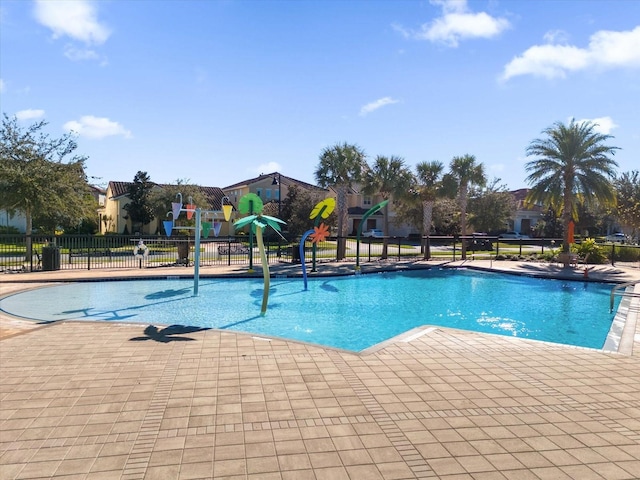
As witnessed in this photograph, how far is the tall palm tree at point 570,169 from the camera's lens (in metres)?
24.2

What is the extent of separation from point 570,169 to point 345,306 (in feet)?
59.3

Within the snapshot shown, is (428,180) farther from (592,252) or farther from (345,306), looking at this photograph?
(345,306)

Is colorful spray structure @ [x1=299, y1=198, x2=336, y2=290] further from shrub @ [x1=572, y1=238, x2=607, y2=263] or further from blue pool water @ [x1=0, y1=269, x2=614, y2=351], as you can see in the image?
shrub @ [x1=572, y1=238, x2=607, y2=263]

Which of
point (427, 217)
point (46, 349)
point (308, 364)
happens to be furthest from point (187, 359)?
point (427, 217)

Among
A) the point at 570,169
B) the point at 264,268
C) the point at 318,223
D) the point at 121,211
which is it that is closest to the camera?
the point at 264,268

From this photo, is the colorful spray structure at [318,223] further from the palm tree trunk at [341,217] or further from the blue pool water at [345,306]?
the palm tree trunk at [341,217]

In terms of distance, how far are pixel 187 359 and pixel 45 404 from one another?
7.19ft

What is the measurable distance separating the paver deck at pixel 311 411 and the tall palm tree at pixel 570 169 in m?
19.7

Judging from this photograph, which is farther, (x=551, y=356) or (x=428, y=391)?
(x=551, y=356)

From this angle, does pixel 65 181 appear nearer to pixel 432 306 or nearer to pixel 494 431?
pixel 432 306

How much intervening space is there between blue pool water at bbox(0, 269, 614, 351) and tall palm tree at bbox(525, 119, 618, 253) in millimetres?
7583

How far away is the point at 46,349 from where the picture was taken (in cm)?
765

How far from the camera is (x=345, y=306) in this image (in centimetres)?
1455

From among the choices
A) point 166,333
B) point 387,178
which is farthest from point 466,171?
point 166,333
